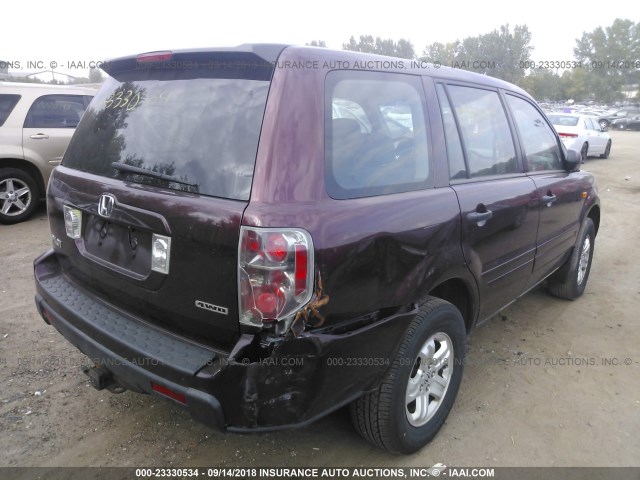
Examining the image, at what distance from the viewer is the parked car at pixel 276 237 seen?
186cm

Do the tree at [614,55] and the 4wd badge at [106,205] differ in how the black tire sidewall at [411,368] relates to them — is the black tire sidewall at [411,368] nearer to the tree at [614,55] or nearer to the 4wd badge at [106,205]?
the 4wd badge at [106,205]

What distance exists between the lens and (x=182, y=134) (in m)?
2.13

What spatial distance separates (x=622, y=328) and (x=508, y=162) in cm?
202

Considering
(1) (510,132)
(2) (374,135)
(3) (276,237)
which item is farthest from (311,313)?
(1) (510,132)

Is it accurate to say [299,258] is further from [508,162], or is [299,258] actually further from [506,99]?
[506,99]

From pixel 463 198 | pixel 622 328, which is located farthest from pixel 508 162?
pixel 622 328

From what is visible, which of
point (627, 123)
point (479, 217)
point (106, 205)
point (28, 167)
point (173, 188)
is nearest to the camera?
point (173, 188)

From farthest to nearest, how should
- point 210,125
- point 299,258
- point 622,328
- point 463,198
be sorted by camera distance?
1. point 622,328
2. point 463,198
3. point 210,125
4. point 299,258

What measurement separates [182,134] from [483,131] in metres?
1.87

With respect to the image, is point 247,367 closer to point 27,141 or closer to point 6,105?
point 27,141

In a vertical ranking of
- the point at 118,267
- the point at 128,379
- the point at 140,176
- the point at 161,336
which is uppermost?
the point at 140,176

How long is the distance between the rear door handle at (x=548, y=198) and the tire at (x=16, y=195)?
21.3 feet

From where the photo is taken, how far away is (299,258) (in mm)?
1825

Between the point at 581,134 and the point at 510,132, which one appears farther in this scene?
the point at 581,134
